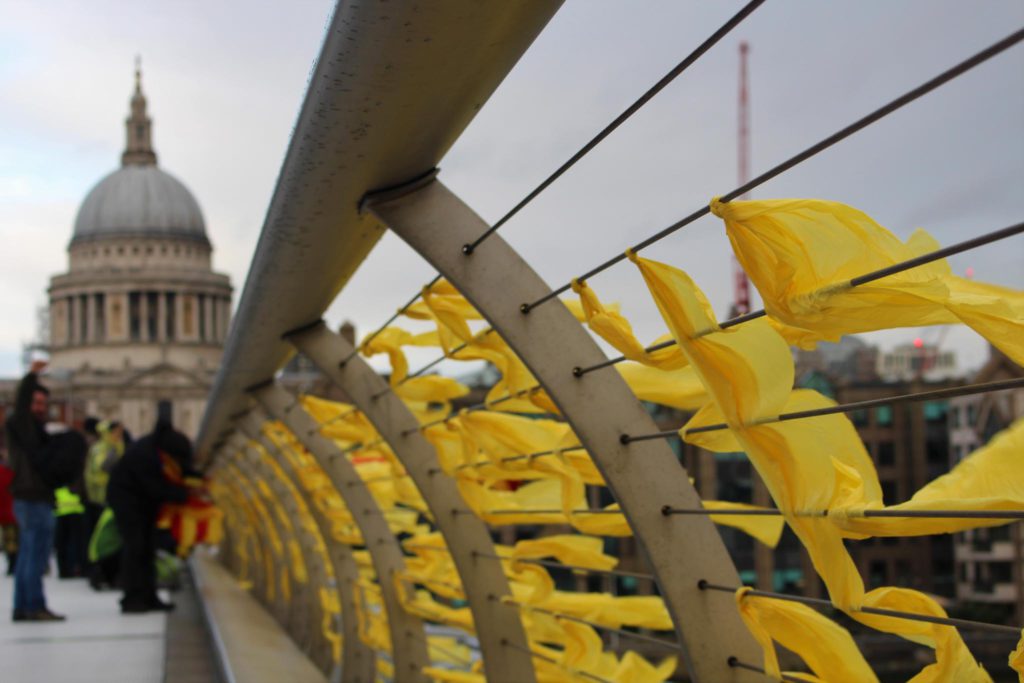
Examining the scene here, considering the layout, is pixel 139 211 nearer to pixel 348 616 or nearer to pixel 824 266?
pixel 348 616

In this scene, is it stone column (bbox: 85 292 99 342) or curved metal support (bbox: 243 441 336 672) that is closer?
curved metal support (bbox: 243 441 336 672)

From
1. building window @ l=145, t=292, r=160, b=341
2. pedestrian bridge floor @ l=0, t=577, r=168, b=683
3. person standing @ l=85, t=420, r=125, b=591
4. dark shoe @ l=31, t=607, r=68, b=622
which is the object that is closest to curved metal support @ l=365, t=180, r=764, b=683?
pedestrian bridge floor @ l=0, t=577, r=168, b=683

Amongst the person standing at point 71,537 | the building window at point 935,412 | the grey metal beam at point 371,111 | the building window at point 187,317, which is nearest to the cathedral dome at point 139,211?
the building window at point 187,317

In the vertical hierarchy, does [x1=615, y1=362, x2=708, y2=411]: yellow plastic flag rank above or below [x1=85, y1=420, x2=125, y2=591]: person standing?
below

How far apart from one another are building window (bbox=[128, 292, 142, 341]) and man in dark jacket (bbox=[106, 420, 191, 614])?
85370 millimetres

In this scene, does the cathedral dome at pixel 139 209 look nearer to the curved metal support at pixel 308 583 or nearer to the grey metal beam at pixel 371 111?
the curved metal support at pixel 308 583

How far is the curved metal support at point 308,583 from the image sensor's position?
6.62m

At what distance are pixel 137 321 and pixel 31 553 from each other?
286ft

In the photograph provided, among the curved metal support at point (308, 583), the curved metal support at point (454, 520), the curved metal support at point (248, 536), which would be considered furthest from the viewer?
the curved metal support at point (248, 536)

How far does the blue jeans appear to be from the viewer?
23.8 feet

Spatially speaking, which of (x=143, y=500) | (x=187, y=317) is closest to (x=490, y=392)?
(x=143, y=500)

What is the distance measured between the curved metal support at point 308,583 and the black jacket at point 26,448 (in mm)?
1122

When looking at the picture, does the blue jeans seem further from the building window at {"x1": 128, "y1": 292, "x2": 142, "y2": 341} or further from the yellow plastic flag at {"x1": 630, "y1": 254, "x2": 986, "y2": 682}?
the building window at {"x1": 128, "y1": 292, "x2": 142, "y2": 341}

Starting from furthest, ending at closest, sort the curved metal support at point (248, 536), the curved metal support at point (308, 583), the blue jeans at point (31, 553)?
the curved metal support at point (248, 536) → the blue jeans at point (31, 553) → the curved metal support at point (308, 583)
